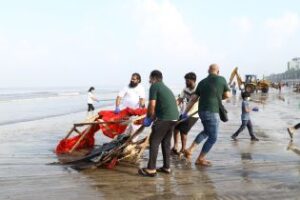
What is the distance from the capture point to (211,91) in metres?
7.22

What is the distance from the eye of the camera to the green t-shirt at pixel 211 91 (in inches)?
285

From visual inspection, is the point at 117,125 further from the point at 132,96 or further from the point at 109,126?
the point at 132,96

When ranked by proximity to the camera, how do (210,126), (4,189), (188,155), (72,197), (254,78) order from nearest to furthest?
1. (72,197)
2. (4,189)
3. (210,126)
4. (188,155)
5. (254,78)

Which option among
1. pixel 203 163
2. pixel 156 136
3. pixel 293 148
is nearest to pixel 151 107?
pixel 156 136

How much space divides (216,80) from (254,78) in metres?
56.4

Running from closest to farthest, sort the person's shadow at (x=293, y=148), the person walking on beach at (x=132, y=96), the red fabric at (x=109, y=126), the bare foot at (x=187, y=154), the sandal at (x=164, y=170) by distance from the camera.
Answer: the sandal at (x=164, y=170) → the bare foot at (x=187, y=154) → the red fabric at (x=109, y=126) → the person walking on beach at (x=132, y=96) → the person's shadow at (x=293, y=148)

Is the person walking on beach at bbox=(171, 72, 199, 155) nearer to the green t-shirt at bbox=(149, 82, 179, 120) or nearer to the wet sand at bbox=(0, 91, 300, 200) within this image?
the wet sand at bbox=(0, 91, 300, 200)

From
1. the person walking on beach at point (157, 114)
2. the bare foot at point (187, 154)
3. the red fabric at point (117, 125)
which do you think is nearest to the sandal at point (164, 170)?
the person walking on beach at point (157, 114)

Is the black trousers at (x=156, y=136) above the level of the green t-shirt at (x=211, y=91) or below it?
below

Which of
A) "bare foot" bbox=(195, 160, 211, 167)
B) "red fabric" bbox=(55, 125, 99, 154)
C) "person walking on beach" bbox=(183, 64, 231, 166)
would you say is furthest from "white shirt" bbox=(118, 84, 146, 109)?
"bare foot" bbox=(195, 160, 211, 167)

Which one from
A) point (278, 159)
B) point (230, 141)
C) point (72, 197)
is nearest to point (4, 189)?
point (72, 197)

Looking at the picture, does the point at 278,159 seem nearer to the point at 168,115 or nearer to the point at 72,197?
the point at 168,115

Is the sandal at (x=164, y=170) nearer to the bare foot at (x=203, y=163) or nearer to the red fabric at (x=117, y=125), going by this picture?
the bare foot at (x=203, y=163)

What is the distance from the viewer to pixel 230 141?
10781 millimetres
